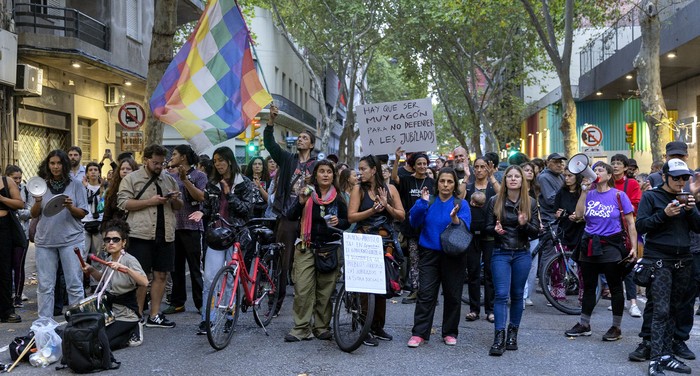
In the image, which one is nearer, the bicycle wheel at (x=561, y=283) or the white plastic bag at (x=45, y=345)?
the white plastic bag at (x=45, y=345)

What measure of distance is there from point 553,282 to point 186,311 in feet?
14.8

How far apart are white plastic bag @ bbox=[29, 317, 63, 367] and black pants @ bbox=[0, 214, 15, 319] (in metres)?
1.85

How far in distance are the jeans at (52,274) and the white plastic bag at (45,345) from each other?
2.97 ft

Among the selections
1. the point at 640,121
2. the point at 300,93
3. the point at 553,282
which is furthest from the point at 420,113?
the point at 300,93

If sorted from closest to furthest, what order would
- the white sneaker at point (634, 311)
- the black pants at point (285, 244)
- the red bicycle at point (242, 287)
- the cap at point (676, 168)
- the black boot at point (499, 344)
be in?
the cap at point (676, 168) → the red bicycle at point (242, 287) → the black boot at point (499, 344) → the black pants at point (285, 244) → the white sneaker at point (634, 311)

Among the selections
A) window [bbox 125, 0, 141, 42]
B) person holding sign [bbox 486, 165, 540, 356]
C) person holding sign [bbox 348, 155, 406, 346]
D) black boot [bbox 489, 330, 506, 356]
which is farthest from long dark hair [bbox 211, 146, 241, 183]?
window [bbox 125, 0, 141, 42]

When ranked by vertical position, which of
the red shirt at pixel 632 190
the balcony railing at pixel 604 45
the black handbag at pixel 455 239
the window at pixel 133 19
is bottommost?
the black handbag at pixel 455 239

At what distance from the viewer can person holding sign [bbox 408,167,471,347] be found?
7.46 meters

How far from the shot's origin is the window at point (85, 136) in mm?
21062

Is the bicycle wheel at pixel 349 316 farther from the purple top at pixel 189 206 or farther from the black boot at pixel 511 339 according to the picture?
the purple top at pixel 189 206

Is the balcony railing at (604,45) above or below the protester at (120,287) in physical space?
above

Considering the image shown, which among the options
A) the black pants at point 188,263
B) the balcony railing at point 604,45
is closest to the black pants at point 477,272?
the black pants at point 188,263

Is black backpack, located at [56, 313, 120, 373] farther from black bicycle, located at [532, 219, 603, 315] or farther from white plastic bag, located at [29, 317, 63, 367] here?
black bicycle, located at [532, 219, 603, 315]

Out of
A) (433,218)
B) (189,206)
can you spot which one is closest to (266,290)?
(189,206)
